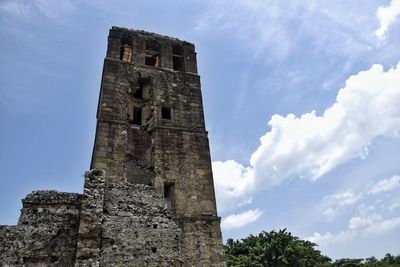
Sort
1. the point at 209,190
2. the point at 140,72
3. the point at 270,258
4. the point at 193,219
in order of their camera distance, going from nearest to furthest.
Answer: the point at 193,219 < the point at 209,190 < the point at 140,72 < the point at 270,258

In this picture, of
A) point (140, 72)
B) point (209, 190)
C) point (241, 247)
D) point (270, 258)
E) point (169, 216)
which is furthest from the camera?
point (241, 247)

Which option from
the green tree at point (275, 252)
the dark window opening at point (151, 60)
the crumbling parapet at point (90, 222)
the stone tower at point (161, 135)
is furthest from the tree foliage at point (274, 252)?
the crumbling parapet at point (90, 222)

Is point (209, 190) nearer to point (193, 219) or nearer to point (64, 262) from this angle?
point (193, 219)

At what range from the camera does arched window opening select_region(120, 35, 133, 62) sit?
15.6 m

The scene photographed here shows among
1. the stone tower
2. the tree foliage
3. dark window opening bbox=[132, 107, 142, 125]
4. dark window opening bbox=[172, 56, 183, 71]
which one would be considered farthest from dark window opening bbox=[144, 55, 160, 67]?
the tree foliage

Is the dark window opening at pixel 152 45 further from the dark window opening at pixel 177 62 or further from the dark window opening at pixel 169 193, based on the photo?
the dark window opening at pixel 169 193

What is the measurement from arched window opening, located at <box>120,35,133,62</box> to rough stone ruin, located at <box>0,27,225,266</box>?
5 cm

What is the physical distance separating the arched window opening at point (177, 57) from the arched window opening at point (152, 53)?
0.83 m

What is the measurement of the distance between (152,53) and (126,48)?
129 centimetres

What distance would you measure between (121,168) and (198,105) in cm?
469

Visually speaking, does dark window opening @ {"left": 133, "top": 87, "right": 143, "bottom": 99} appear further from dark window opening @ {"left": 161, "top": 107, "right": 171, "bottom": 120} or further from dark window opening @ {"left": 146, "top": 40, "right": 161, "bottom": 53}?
dark window opening @ {"left": 146, "top": 40, "right": 161, "bottom": 53}

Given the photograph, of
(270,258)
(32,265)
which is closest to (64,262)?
(32,265)

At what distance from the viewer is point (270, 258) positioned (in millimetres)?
23344

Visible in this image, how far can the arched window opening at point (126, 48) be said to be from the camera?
51.2 feet
